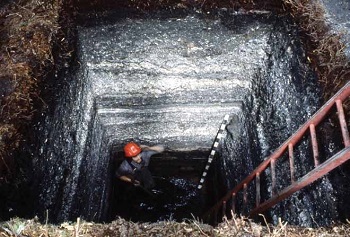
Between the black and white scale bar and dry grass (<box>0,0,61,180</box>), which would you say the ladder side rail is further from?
dry grass (<box>0,0,61,180</box>)

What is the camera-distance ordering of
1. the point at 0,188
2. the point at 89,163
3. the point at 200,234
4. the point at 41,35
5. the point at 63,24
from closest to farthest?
the point at 200,234
the point at 0,188
the point at 41,35
the point at 63,24
the point at 89,163

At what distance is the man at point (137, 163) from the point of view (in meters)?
4.66

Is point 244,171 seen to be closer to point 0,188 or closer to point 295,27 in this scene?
point 295,27

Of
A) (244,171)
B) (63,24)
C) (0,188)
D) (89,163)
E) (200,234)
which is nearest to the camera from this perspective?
(200,234)

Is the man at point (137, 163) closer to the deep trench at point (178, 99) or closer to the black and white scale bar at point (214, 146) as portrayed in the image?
the deep trench at point (178, 99)

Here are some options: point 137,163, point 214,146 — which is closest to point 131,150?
point 137,163

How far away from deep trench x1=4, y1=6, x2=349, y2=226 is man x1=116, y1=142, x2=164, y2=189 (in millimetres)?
224

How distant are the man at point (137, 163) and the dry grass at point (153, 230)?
2.84 metres

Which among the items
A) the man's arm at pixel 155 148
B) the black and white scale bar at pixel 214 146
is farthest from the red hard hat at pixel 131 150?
the black and white scale bar at pixel 214 146

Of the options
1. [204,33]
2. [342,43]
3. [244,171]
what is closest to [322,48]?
[342,43]

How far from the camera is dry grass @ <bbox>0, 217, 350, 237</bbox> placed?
172 cm

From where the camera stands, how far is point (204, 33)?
3.45m

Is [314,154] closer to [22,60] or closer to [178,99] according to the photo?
[178,99]

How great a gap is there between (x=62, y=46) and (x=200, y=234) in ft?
7.42
